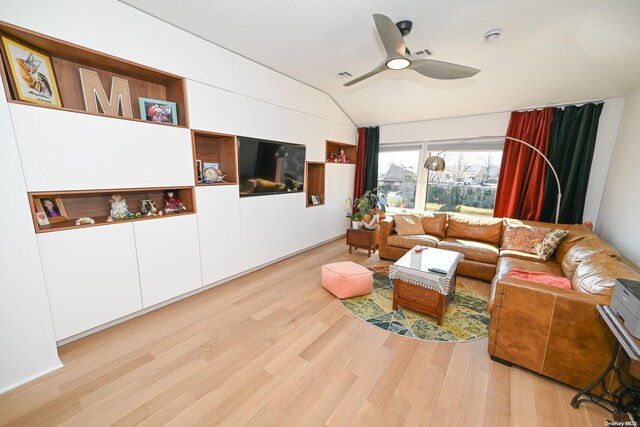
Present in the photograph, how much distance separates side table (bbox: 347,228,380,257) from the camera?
3.96 metres

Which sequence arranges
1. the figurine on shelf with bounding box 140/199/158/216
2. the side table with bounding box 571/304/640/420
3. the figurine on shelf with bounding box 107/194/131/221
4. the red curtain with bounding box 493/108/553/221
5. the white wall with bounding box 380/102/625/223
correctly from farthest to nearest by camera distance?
the red curtain with bounding box 493/108/553/221
the white wall with bounding box 380/102/625/223
the figurine on shelf with bounding box 140/199/158/216
the figurine on shelf with bounding box 107/194/131/221
the side table with bounding box 571/304/640/420

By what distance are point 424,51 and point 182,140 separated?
2779 millimetres

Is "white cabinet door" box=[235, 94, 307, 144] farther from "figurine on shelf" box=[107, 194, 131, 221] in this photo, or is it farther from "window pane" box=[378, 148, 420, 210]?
"window pane" box=[378, 148, 420, 210]

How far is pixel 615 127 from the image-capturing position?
2.99 metres

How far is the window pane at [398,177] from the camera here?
15.5ft

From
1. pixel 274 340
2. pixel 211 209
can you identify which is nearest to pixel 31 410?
pixel 274 340

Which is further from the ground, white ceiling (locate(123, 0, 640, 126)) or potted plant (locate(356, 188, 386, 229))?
white ceiling (locate(123, 0, 640, 126))

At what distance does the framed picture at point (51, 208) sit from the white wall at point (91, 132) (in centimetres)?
28

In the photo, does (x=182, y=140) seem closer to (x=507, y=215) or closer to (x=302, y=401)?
(x=302, y=401)

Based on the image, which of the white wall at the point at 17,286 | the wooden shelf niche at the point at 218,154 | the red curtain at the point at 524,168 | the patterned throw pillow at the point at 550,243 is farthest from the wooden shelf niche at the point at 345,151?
the white wall at the point at 17,286

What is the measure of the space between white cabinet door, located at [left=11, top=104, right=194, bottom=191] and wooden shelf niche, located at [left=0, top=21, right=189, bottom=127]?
8cm

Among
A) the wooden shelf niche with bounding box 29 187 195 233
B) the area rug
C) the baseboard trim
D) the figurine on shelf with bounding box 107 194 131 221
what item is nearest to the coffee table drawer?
the area rug

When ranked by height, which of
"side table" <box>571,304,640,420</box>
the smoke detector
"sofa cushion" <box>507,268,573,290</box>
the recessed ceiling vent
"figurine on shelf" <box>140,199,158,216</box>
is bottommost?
"side table" <box>571,304,640,420</box>

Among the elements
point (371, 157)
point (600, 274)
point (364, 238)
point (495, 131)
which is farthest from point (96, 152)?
point (495, 131)
